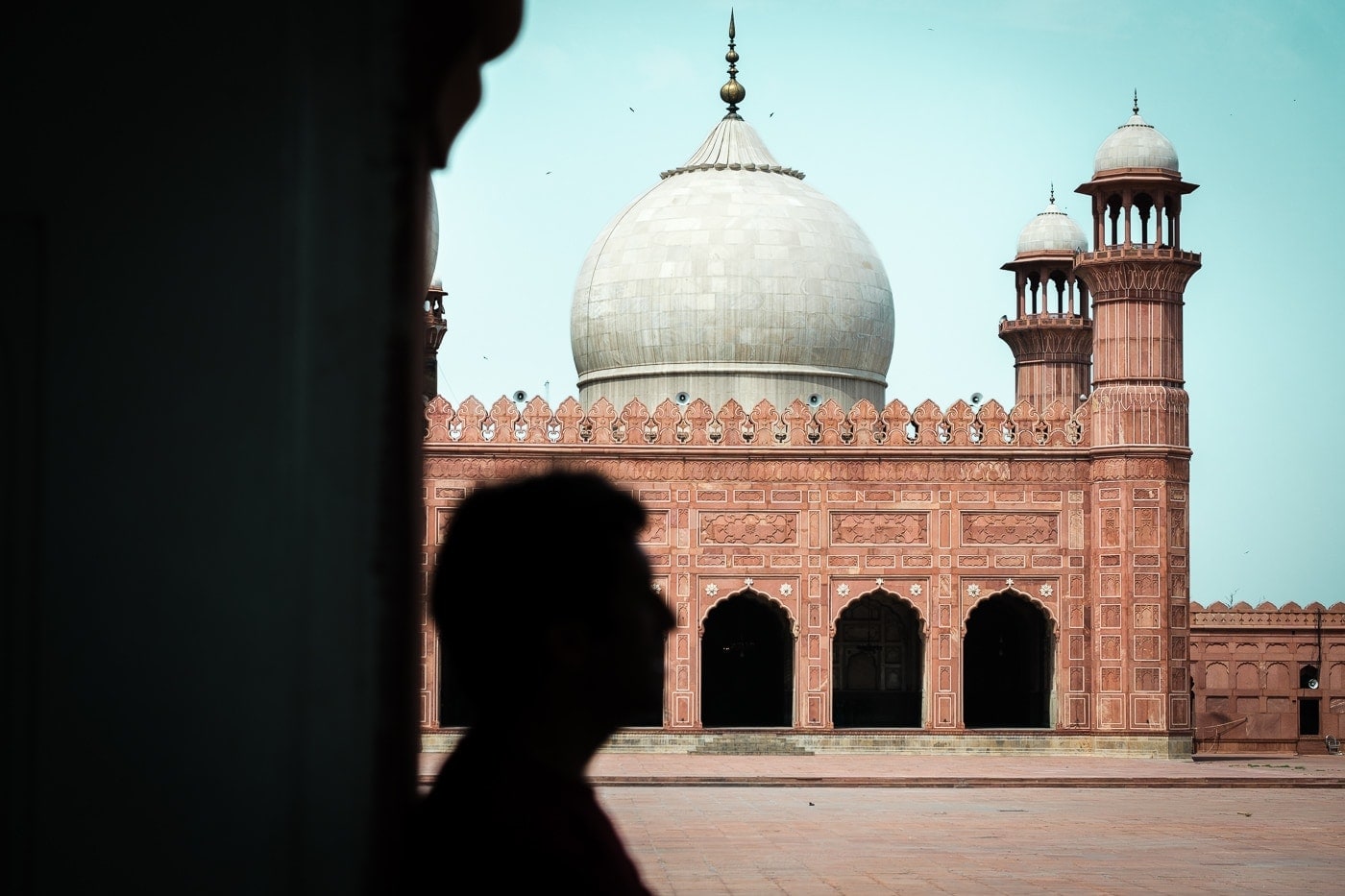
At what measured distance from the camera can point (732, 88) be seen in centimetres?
2762

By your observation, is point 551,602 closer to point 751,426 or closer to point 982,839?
point 982,839

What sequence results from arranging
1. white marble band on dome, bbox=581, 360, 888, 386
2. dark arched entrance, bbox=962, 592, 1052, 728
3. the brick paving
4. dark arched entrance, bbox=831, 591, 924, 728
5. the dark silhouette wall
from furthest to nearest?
white marble band on dome, bbox=581, 360, 888, 386 < dark arched entrance, bbox=831, 591, 924, 728 < dark arched entrance, bbox=962, 592, 1052, 728 < the brick paving < the dark silhouette wall

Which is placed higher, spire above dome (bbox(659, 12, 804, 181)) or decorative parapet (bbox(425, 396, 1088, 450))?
spire above dome (bbox(659, 12, 804, 181))

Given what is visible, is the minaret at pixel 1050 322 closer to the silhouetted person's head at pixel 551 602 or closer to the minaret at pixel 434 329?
the minaret at pixel 434 329

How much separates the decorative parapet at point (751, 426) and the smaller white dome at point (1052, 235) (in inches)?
258

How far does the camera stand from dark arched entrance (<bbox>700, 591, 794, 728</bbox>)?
24.2m

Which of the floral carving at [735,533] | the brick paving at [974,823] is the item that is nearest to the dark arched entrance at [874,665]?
the floral carving at [735,533]

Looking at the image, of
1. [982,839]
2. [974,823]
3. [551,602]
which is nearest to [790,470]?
[974,823]

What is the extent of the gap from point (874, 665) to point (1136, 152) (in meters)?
6.93

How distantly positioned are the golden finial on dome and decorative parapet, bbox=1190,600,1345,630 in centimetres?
954

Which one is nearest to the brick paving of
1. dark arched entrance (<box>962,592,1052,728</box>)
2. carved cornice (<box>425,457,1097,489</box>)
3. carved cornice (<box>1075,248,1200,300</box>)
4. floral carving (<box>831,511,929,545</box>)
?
floral carving (<box>831,511,929,545</box>)

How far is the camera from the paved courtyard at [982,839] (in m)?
9.73

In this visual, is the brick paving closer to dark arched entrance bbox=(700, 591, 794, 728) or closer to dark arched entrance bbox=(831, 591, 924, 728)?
dark arched entrance bbox=(831, 591, 924, 728)

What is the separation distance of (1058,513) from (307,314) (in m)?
20.4
